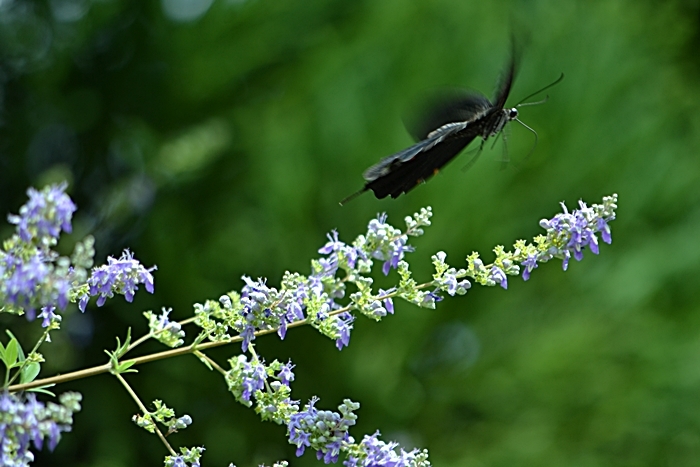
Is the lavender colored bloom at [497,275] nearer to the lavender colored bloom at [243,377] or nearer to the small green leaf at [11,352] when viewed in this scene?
the lavender colored bloom at [243,377]

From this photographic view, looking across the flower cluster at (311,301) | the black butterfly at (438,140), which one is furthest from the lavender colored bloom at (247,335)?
the black butterfly at (438,140)

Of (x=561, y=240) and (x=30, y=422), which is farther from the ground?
(x=561, y=240)

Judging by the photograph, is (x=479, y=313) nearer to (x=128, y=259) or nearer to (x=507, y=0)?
(x=507, y=0)

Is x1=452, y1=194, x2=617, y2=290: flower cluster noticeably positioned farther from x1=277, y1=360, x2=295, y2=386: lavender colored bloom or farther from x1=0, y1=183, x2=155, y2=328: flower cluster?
x1=0, y1=183, x2=155, y2=328: flower cluster

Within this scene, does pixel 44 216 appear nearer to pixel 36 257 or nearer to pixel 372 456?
pixel 36 257

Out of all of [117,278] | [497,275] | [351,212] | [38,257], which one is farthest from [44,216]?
[351,212]

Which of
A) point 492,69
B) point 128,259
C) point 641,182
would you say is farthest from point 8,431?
point 641,182

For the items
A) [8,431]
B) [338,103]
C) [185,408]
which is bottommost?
[8,431]
